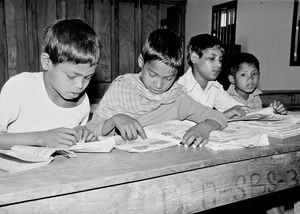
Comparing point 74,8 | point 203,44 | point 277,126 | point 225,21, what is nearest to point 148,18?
point 74,8

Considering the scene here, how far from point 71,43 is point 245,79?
5.57 ft

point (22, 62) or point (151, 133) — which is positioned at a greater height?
point (22, 62)

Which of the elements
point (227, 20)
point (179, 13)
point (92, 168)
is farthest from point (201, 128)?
point (227, 20)

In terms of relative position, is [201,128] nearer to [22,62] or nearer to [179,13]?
[22,62]

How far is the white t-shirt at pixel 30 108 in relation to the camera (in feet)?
4.40

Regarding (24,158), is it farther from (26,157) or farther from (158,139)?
(158,139)

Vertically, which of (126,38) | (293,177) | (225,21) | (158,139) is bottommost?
(293,177)

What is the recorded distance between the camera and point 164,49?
1558 millimetres

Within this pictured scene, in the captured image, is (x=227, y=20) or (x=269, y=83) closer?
(x=269, y=83)

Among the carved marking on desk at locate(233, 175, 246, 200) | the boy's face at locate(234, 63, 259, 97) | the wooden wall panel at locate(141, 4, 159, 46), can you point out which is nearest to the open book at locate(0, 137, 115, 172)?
the carved marking on desk at locate(233, 175, 246, 200)

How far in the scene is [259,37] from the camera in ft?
16.4

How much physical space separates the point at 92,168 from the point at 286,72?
4.95 m

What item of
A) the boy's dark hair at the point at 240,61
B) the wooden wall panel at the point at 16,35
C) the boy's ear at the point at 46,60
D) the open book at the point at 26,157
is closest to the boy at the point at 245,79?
the boy's dark hair at the point at 240,61

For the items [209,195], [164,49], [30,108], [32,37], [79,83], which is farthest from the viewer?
[32,37]
